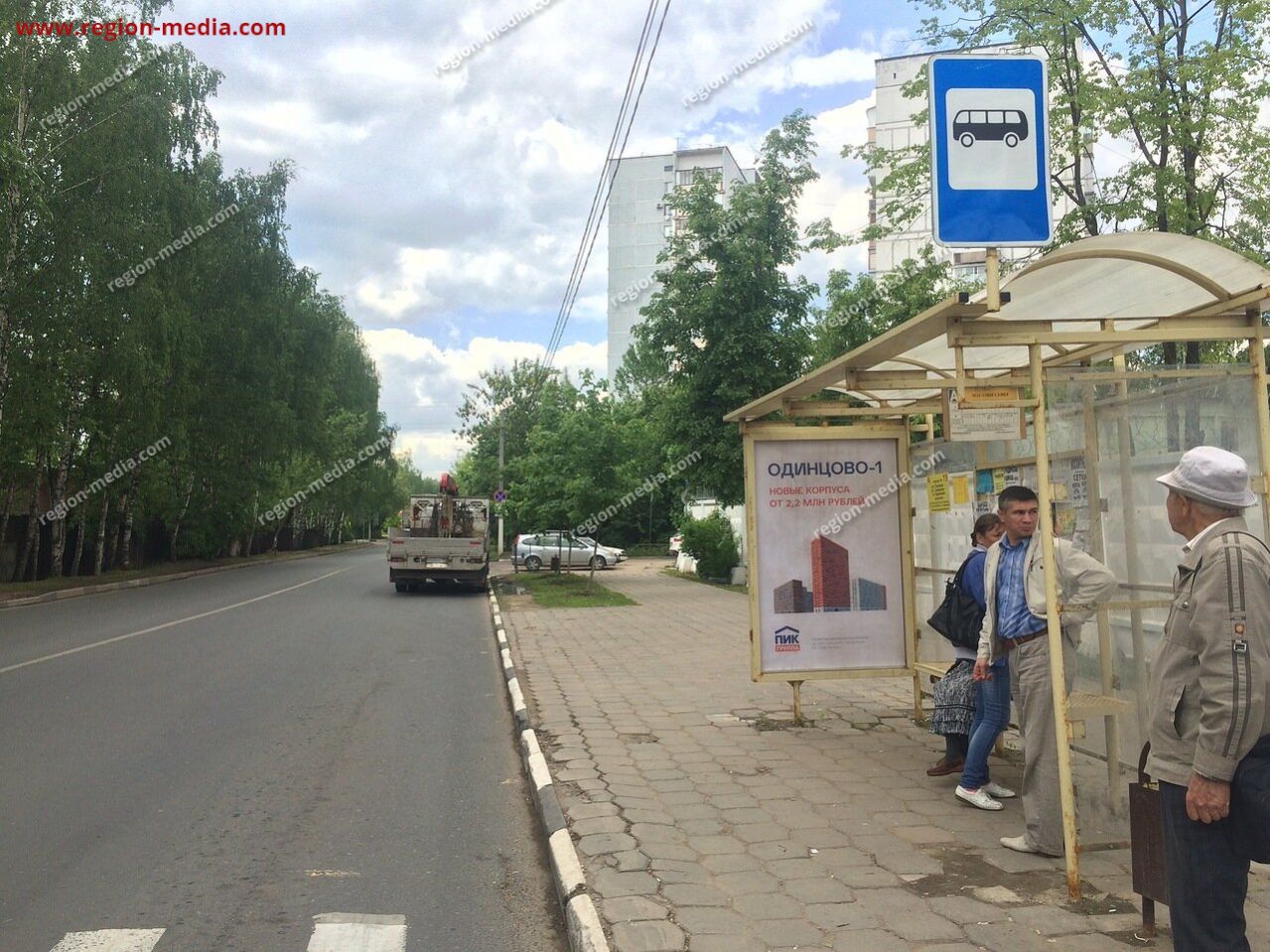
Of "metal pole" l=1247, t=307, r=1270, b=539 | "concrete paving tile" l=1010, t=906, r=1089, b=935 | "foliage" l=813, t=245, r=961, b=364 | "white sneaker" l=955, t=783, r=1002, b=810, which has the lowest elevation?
"concrete paving tile" l=1010, t=906, r=1089, b=935

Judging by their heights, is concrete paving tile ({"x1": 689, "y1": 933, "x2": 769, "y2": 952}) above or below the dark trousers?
below

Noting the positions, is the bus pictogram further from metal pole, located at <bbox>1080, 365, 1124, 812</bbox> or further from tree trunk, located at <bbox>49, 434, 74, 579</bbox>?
tree trunk, located at <bbox>49, 434, 74, 579</bbox>

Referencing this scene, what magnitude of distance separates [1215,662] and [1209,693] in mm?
90

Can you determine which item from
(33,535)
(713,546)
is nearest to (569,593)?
(713,546)

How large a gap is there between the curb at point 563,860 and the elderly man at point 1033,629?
2136 millimetres

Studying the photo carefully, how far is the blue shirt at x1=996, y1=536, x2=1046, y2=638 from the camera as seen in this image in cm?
481

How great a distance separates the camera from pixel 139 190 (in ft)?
77.3

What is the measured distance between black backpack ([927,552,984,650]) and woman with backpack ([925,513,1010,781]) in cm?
2

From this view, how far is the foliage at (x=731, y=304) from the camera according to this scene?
68.2 feet

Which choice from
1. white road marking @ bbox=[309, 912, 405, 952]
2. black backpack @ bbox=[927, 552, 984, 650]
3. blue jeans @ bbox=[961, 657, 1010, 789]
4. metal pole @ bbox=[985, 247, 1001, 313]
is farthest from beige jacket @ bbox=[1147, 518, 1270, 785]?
white road marking @ bbox=[309, 912, 405, 952]

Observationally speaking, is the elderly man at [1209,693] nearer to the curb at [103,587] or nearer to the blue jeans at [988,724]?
the blue jeans at [988,724]

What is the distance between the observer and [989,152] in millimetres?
4309

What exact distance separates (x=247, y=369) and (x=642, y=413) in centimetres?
1412

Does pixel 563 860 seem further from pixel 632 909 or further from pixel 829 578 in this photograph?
pixel 829 578
